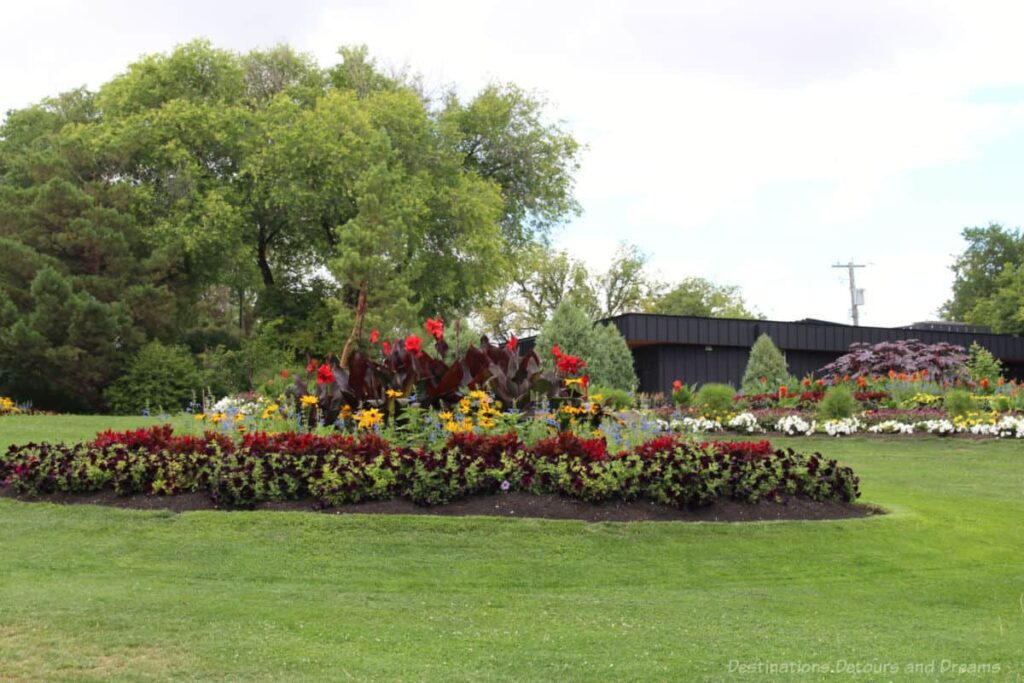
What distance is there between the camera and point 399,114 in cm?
3162

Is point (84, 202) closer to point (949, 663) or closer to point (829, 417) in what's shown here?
point (829, 417)

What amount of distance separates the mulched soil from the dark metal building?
66.5ft

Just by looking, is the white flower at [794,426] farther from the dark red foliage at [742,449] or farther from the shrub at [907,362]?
the dark red foliage at [742,449]

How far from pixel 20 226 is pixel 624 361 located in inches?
665

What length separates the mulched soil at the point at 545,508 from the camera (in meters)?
6.86

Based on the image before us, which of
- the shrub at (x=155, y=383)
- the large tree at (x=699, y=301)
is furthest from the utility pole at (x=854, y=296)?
the shrub at (x=155, y=383)

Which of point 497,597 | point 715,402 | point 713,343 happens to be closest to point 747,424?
point 715,402

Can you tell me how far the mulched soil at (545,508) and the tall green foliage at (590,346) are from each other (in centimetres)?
1402

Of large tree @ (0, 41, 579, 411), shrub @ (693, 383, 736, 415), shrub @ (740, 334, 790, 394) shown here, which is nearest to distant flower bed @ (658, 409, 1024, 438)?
shrub @ (693, 383, 736, 415)

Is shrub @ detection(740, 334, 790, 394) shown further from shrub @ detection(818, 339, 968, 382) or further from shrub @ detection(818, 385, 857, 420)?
shrub @ detection(818, 385, 857, 420)

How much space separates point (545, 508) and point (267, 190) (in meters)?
26.4

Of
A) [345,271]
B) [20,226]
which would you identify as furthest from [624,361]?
[20,226]

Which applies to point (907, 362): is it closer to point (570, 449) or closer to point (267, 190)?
point (570, 449)

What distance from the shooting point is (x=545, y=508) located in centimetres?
690
